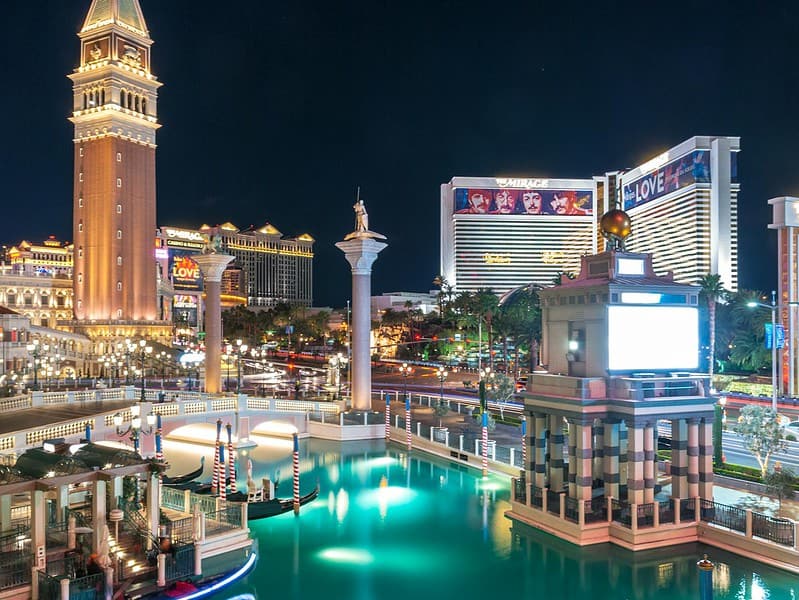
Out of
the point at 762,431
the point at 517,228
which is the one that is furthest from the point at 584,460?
Result: the point at 517,228

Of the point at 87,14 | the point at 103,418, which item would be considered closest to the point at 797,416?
the point at 103,418

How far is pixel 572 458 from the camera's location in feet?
81.3

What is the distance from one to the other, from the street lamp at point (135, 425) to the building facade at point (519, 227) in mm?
138131

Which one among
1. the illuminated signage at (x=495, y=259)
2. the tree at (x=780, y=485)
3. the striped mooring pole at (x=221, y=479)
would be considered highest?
the illuminated signage at (x=495, y=259)

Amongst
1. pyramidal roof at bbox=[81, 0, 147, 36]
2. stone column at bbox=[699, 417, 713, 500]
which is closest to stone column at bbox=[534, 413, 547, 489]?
stone column at bbox=[699, 417, 713, 500]

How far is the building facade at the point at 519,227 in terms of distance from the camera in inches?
6875

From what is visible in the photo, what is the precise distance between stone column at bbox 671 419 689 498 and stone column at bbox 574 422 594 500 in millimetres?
3070

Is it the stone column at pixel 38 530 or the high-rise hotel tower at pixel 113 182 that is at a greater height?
the high-rise hotel tower at pixel 113 182

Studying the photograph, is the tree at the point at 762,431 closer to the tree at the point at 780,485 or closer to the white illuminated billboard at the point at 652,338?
the tree at the point at 780,485

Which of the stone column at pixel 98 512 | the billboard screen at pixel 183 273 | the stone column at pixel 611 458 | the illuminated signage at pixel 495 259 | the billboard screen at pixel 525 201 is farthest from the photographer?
the illuminated signage at pixel 495 259

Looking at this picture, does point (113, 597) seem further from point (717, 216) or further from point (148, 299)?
point (717, 216)

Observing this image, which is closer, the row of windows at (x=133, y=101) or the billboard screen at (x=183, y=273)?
the row of windows at (x=133, y=101)

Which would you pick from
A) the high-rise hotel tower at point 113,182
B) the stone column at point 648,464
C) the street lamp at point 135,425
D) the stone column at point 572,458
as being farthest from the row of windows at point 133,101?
the stone column at point 648,464

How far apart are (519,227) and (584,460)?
15471cm
